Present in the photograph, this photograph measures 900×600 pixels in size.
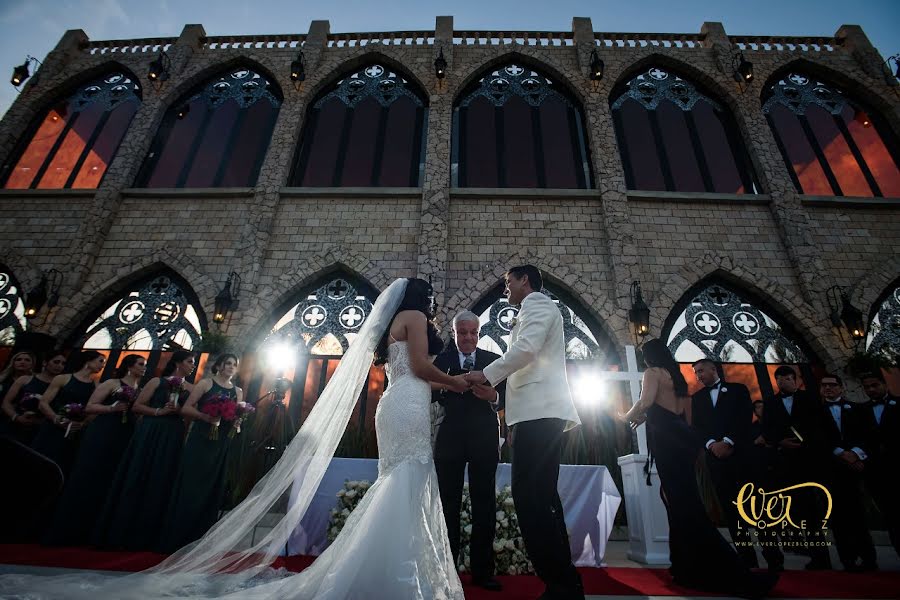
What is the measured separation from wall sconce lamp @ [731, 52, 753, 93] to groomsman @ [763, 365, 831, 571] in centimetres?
826

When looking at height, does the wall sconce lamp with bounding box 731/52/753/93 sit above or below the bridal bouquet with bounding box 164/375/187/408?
above

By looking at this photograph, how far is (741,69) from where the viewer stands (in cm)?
957

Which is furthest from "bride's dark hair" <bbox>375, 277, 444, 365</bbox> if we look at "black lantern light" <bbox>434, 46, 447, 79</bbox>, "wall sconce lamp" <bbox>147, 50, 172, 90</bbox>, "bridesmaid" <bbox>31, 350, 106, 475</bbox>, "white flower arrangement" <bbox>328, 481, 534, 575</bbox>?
"wall sconce lamp" <bbox>147, 50, 172, 90</bbox>

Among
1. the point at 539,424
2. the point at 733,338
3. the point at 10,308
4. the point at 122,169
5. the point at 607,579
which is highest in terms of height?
the point at 122,169

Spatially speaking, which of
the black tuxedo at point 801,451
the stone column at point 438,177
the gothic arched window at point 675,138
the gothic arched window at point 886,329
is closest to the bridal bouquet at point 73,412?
the stone column at point 438,177

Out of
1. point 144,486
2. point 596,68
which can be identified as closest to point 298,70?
point 596,68

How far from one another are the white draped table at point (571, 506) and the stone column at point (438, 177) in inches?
152

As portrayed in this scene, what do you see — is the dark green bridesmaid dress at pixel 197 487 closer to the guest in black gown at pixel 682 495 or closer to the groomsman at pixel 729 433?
the guest in black gown at pixel 682 495

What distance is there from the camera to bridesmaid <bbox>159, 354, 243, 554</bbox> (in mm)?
3863

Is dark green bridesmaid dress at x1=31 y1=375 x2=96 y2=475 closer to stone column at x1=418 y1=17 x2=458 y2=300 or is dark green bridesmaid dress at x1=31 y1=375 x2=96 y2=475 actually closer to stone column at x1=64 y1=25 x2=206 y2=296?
stone column at x1=64 y1=25 x2=206 y2=296

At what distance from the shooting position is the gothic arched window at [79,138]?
9375mm

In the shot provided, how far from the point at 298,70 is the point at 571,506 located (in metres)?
10.3

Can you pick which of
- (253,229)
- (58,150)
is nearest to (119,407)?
(253,229)

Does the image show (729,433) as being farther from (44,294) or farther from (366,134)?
(44,294)
